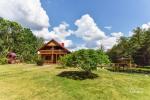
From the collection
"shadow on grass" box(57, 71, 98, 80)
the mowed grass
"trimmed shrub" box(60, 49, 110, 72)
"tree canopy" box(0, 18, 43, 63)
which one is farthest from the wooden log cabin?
the mowed grass

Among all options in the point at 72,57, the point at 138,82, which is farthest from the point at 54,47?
the point at 138,82

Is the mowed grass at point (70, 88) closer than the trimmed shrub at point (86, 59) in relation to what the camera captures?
Yes

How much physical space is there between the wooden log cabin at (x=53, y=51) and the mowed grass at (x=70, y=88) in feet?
80.5

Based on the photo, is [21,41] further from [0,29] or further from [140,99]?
[140,99]

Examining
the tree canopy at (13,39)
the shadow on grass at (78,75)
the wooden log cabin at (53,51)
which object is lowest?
the shadow on grass at (78,75)

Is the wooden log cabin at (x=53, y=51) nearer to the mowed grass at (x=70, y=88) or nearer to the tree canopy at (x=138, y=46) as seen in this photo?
the mowed grass at (x=70, y=88)

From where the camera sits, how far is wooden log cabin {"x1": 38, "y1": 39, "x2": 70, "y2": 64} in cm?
5809

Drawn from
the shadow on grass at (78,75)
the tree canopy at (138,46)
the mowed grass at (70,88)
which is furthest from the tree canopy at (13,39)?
the mowed grass at (70,88)

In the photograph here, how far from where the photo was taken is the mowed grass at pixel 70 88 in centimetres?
2527

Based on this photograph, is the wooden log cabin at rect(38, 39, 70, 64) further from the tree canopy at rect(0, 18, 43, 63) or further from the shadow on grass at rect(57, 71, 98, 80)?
the shadow on grass at rect(57, 71, 98, 80)

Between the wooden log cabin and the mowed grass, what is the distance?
24536 millimetres

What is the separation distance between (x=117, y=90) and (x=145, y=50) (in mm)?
52269

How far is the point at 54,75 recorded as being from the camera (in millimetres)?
33188

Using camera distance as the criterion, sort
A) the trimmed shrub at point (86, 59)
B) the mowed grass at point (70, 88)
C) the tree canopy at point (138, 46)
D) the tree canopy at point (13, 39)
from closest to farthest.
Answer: the mowed grass at point (70, 88) → the trimmed shrub at point (86, 59) → the tree canopy at point (138, 46) → the tree canopy at point (13, 39)
